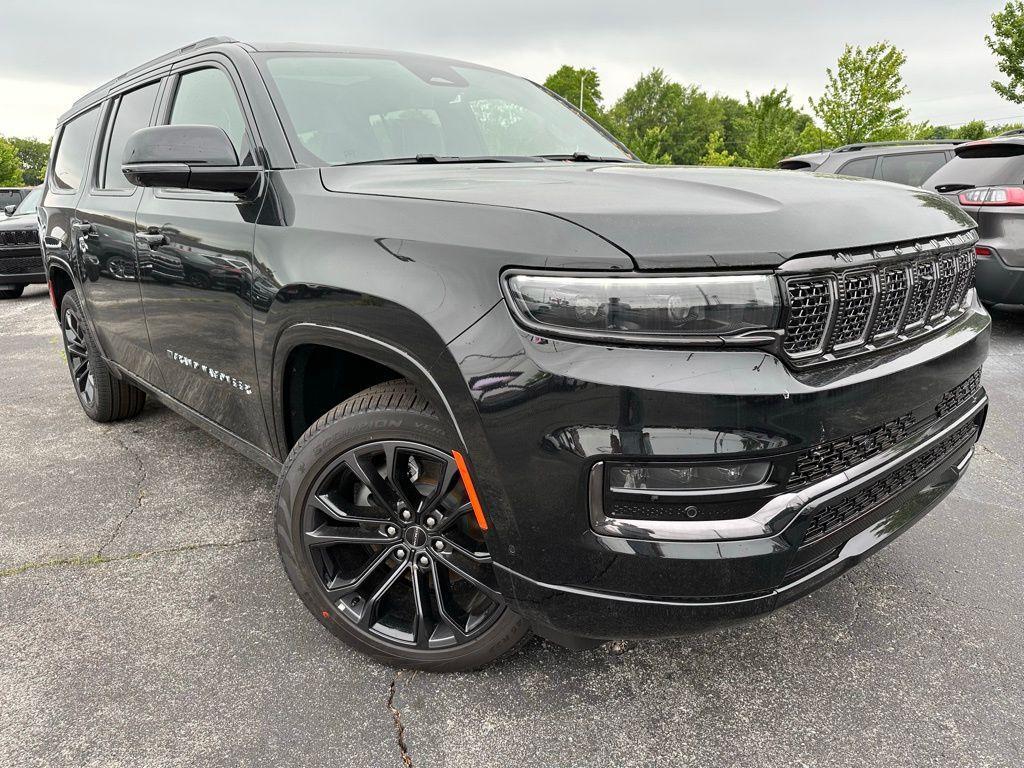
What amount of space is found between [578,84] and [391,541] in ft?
235

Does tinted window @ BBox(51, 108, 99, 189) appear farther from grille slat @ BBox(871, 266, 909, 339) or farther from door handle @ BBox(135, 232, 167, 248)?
grille slat @ BBox(871, 266, 909, 339)

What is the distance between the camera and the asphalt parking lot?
67.9 inches

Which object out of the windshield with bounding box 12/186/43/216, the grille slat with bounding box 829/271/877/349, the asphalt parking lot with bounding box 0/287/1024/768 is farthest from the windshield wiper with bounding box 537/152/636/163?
the windshield with bounding box 12/186/43/216

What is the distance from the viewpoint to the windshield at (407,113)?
7.37ft

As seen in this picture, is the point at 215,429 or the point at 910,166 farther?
the point at 910,166

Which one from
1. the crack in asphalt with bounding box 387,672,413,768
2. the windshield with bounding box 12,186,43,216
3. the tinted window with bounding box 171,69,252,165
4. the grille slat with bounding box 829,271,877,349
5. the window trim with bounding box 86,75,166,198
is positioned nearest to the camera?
the grille slat with bounding box 829,271,877,349

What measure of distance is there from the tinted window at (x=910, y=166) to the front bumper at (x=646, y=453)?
26.2 ft

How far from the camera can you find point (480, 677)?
1966mm

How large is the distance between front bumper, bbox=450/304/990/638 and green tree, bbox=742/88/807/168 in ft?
77.8

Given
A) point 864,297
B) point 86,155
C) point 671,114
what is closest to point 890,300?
point 864,297

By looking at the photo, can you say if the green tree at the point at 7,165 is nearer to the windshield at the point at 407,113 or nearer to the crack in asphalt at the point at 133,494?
the crack in asphalt at the point at 133,494

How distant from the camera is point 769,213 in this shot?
1.46 metres

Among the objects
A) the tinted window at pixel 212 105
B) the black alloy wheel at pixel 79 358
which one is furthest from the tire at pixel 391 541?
the black alloy wheel at pixel 79 358

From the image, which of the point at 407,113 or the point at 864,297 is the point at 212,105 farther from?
the point at 864,297
